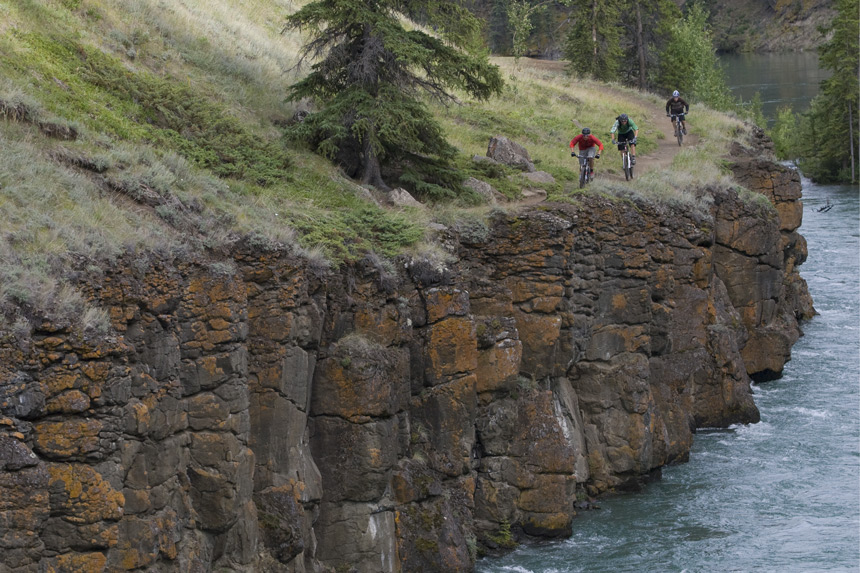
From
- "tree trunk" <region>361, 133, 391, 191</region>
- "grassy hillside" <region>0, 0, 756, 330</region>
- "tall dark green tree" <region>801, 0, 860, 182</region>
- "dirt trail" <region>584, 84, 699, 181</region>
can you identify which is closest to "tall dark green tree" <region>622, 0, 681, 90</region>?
"dirt trail" <region>584, 84, 699, 181</region>

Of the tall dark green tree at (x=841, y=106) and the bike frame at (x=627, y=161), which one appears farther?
the tall dark green tree at (x=841, y=106)

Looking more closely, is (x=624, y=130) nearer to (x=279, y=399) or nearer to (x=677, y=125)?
(x=677, y=125)

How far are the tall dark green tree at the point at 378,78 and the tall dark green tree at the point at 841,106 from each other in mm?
51251

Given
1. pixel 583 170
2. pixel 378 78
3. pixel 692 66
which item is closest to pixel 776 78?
pixel 692 66

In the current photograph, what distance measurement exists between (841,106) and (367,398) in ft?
206

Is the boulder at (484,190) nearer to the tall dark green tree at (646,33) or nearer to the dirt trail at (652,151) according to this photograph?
the dirt trail at (652,151)

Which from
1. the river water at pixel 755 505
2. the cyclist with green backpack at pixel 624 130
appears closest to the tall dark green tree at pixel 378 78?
the cyclist with green backpack at pixel 624 130

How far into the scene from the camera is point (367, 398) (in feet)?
71.9

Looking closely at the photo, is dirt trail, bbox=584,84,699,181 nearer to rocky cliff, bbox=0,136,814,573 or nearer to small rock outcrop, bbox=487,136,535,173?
small rock outcrop, bbox=487,136,535,173

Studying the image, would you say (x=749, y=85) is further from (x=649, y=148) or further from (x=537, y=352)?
(x=537, y=352)

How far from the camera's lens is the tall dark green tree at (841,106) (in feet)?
241

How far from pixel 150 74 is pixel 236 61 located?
4.69 metres

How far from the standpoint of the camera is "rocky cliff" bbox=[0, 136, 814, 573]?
16703 mm

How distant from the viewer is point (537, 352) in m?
27.0
